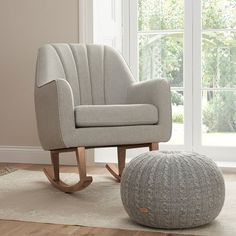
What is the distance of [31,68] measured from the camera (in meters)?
3.95

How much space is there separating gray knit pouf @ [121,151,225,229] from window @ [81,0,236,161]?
6.60 feet

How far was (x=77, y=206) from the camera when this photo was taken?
239 cm

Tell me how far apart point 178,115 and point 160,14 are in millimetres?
827

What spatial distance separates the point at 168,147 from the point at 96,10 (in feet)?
4.00

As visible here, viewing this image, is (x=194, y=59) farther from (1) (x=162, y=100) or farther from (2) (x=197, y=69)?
(1) (x=162, y=100)

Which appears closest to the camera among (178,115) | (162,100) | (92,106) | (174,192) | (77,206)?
(174,192)

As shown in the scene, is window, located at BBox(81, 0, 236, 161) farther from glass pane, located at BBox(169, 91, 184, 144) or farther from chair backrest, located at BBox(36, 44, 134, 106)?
chair backrest, located at BBox(36, 44, 134, 106)

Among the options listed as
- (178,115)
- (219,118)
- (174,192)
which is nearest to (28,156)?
(178,115)

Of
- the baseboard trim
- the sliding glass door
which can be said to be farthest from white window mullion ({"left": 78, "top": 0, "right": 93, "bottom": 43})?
the baseboard trim

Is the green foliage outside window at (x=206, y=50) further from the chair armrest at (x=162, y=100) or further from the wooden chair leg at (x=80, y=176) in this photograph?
the wooden chair leg at (x=80, y=176)

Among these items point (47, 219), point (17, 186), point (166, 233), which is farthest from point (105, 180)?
point (166, 233)

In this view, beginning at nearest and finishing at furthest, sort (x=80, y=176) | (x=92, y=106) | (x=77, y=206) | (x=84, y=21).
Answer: (x=77, y=206) < (x=80, y=176) < (x=92, y=106) < (x=84, y=21)

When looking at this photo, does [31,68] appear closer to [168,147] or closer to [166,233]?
[168,147]

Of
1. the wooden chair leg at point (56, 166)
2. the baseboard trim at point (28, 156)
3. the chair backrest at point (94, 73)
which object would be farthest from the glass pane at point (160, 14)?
the wooden chair leg at point (56, 166)
